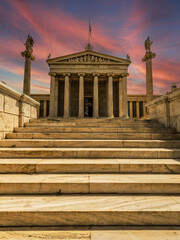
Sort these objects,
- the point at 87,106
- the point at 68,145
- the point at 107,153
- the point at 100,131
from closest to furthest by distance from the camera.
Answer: the point at 107,153
the point at 68,145
the point at 100,131
the point at 87,106

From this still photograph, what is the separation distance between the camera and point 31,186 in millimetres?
3014

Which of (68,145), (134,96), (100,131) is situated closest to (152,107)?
(100,131)

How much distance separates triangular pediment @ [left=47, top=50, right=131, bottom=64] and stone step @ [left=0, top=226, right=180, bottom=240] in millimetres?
23196

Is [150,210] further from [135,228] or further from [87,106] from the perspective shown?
[87,106]

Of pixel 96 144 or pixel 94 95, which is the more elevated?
pixel 94 95

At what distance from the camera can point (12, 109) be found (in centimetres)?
598

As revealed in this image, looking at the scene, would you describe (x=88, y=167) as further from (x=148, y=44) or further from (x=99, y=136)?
(x=148, y=44)

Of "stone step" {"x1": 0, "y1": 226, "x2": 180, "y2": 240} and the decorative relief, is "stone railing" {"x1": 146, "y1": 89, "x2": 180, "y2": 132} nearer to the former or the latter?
"stone step" {"x1": 0, "y1": 226, "x2": 180, "y2": 240}

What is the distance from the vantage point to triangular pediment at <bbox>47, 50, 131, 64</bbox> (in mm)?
22500

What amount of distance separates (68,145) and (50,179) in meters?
1.86

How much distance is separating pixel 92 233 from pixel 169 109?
628 cm

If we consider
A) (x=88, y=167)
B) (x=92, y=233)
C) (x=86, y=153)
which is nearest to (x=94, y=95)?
(x=86, y=153)

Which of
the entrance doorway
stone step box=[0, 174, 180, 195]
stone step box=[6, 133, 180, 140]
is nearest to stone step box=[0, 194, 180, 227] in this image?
stone step box=[0, 174, 180, 195]

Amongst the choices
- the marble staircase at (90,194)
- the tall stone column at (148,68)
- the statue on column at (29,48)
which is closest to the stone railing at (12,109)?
the marble staircase at (90,194)
